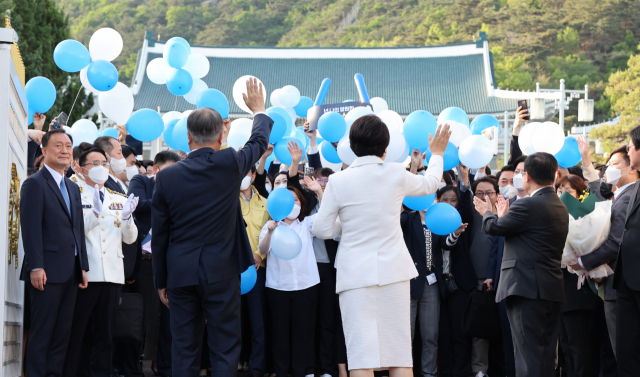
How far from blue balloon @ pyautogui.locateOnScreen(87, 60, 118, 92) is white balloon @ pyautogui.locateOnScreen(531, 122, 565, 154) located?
12.0 ft

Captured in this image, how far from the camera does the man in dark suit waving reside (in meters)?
3.36

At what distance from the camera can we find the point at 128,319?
4.58 meters

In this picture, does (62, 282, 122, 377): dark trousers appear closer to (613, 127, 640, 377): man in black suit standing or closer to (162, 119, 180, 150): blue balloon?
(162, 119, 180, 150): blue balloon

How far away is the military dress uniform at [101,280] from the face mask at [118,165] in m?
0.67

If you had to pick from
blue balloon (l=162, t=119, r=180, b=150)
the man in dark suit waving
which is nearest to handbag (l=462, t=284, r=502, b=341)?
the man in dark suit waving

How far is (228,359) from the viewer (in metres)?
3.40

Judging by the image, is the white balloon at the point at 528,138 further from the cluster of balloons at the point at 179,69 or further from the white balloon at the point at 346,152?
the cluster of balloons at the point at 179,69

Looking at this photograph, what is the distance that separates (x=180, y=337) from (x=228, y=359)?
28 cm

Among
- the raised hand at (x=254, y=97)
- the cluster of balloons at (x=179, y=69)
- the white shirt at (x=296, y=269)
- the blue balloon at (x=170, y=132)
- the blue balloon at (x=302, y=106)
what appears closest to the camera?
the raised hand at (x=254, y=97)

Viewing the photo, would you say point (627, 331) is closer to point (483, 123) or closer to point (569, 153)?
point (569, 153)

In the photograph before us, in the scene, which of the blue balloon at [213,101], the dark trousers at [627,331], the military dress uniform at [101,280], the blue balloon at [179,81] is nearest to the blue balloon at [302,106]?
the blue balloon at [179,81]

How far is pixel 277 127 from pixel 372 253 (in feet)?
6.43

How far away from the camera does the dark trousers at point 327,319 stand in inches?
209

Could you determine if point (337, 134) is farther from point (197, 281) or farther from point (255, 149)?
point (197, 281)
